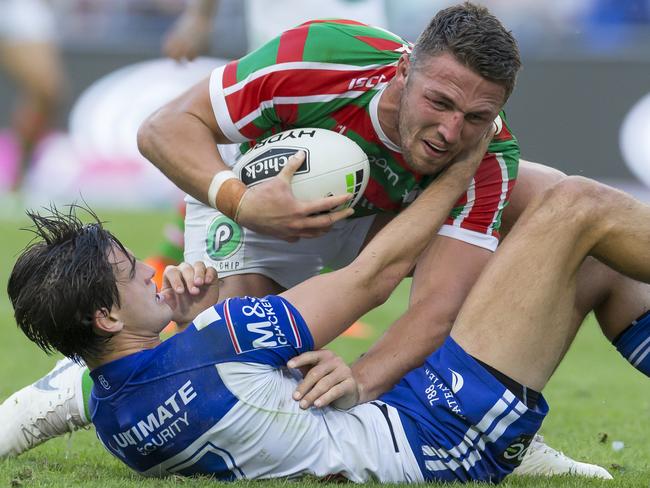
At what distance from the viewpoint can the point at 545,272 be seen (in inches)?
154

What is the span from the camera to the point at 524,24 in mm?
16594

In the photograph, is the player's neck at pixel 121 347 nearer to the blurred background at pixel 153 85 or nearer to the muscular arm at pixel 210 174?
the muscular arm at pixel 210 174

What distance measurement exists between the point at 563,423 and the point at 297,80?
7.89 ft

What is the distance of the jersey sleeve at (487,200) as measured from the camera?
4.87 meters

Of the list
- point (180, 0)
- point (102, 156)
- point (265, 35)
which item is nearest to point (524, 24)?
point (180, 0)

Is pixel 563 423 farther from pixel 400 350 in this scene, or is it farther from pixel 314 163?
pixel 314 163

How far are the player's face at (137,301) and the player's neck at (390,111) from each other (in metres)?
1.35

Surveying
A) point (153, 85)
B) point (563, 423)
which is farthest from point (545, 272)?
point (153, 85)

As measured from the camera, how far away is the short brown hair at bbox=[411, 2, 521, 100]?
4371 millimetres

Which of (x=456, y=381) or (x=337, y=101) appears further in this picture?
(x=337, y=101)

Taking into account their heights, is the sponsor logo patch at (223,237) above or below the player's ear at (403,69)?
below

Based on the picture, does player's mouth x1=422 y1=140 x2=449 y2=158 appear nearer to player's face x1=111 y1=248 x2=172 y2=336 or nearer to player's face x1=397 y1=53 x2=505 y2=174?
player's face x1=397 y1=53 x2=505 y2=174

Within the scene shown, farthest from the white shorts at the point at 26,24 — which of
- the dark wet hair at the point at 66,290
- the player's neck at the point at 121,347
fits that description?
the player's neck at the point at 121,347

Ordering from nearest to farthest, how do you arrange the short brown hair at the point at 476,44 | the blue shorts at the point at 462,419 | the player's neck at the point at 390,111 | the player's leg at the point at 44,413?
1. the blue shorts at the point at 462,419
2. the short brown hair at the point at 476,44
3. the player's leg at the point at 44,413
4. the player's neck at the point at 390,111
